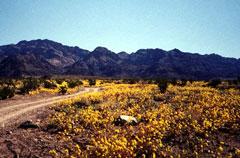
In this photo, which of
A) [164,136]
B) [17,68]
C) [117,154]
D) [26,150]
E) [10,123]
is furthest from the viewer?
[17,68]

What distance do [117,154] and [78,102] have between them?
10.5 m

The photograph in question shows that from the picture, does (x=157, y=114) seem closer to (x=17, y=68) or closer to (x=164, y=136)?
(x=164, y=136)

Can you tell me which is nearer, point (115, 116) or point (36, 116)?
point (115, 116)

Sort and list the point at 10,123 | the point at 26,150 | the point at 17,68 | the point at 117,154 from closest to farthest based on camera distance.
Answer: the point at 117,154
the point at 26,150
the point at 10,123
the point at 17,68

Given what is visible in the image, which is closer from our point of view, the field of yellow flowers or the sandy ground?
the field of yellow flowers

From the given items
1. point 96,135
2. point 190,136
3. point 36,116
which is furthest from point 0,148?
point 190,136

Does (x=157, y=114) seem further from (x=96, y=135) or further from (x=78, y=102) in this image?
(x=78, y=102)

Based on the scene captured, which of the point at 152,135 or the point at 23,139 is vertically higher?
the point at 152,135

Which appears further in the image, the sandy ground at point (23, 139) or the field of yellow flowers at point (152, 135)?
the sandy ground at point (23, 139)

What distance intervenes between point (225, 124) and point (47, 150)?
281 inches

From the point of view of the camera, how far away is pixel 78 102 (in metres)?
19.3

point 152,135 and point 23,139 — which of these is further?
point 23,139

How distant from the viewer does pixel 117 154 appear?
920 centimetres

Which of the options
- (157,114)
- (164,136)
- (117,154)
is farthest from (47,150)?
(157,114)
